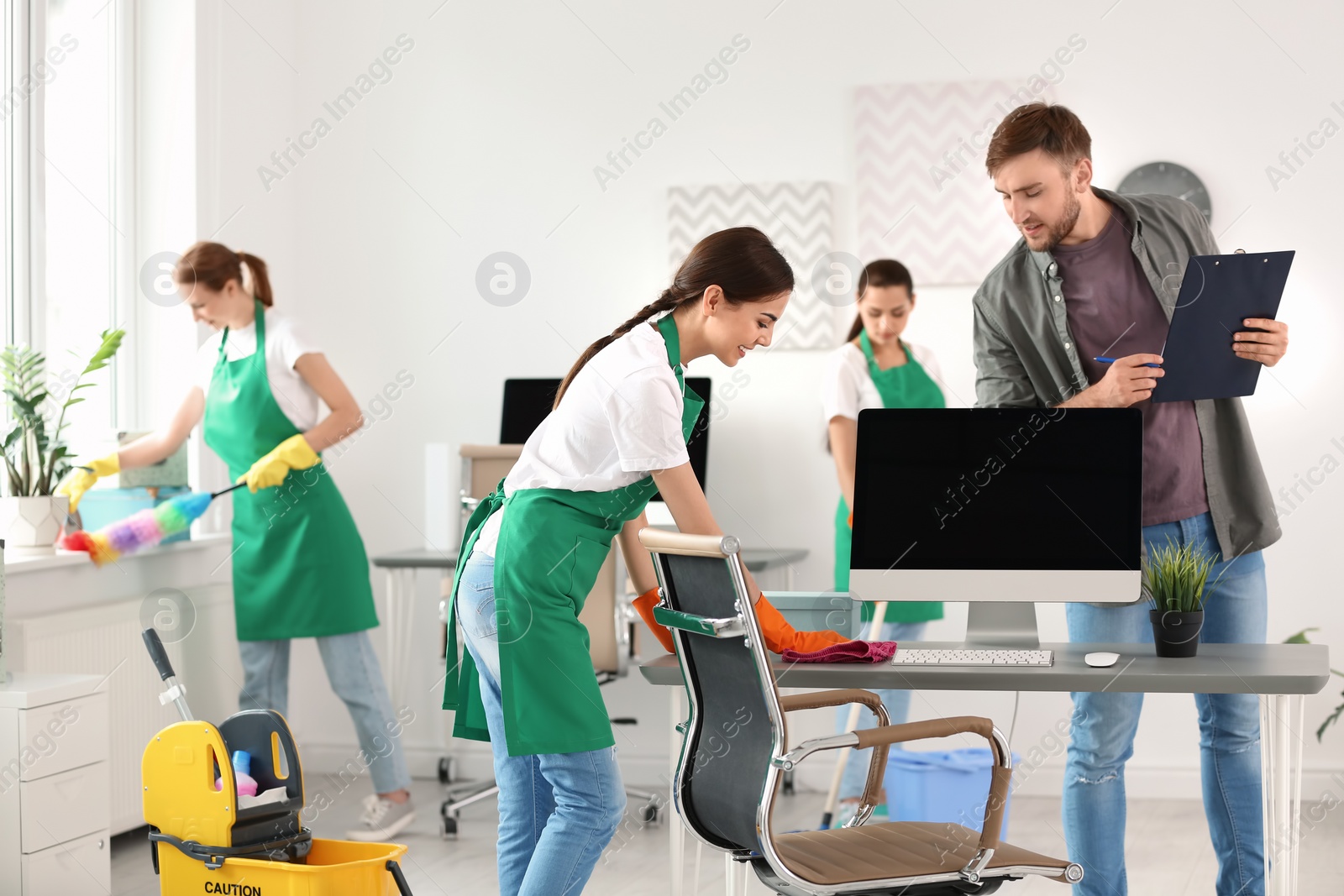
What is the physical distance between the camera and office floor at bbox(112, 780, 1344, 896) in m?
2.94

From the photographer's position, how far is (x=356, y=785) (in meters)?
3.98

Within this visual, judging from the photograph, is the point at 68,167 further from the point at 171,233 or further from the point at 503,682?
the point at 503,682

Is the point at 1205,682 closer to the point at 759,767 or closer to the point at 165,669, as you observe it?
the point at 759,767

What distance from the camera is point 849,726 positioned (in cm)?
329

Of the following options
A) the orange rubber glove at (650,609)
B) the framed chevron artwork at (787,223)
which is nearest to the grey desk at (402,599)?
the framed chevron artwork at (787,223)

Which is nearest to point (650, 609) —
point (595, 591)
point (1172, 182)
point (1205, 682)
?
point (1205, 682)

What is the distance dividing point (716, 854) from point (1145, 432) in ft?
5.64

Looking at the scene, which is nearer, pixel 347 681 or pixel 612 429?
pixel 612 429

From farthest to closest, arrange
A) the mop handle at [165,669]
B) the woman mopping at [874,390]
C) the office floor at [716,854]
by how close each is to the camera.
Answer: the woman mopping at [874,390], the office floor at [716,854], the mop handle at [165,669]

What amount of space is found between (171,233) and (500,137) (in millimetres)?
1063

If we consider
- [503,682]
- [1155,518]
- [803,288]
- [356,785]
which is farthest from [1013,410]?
[356,785]

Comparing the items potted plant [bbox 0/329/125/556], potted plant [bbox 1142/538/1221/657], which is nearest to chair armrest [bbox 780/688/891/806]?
potted plant [bbox 1142/538/1221/657]

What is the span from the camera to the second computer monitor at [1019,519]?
2080mm

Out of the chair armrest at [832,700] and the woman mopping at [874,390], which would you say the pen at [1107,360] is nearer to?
the chair armrest at [832,700]
